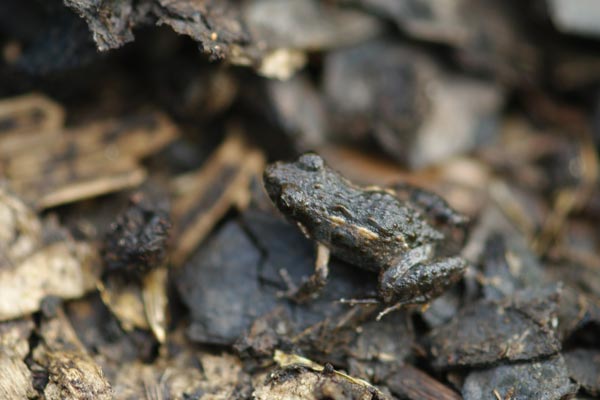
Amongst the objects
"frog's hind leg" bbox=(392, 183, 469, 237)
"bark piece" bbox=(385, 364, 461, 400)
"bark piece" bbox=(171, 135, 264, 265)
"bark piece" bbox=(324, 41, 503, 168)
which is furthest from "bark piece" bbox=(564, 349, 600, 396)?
"bark piece" bbox=(171, 135, 264, 265)

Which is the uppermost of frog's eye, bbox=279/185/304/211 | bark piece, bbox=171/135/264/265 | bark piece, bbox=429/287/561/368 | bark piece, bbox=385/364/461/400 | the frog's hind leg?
frog's eye, bbox=279/185/304/211

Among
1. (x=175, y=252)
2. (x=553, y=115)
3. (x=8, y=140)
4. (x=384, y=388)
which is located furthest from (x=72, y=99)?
(x=553, y=115)

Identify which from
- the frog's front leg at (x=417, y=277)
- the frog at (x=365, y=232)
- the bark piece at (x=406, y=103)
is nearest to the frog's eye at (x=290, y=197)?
the frog at (x=365, y=232)

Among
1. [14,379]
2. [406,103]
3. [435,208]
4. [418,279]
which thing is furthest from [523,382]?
[14,379]

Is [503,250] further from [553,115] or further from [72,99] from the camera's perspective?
[72,99]

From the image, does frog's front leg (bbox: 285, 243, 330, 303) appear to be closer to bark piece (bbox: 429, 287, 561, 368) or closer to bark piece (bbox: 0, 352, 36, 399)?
bark piece (bbox: 429, 287, 561, 368)

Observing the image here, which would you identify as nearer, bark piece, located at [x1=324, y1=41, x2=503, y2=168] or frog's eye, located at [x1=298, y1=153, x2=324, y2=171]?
frog's eye, located at [x1=298, y1=153, x2=324, y2=171]

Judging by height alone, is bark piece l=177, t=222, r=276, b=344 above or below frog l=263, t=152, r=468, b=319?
below

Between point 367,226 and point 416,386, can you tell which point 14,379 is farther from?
point 416,386

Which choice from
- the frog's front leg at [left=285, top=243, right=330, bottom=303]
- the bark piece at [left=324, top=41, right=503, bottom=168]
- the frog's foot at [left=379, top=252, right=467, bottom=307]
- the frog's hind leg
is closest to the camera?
the frog's foot at [left=379, top=252, right=467, bottom=307]
